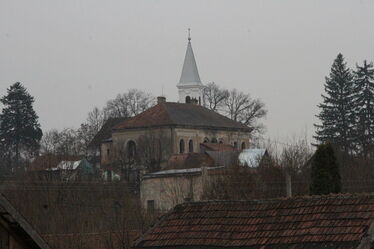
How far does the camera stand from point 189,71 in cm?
11944

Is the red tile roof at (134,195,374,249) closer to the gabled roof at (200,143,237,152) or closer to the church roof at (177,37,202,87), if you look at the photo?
the gabled roof at (200,143,237,152)

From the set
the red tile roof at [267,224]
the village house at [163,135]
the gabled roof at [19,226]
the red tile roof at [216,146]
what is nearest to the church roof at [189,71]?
the village house at [163,135]

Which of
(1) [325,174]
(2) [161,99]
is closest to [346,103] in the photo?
(2) [161,99]

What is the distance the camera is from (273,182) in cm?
3266

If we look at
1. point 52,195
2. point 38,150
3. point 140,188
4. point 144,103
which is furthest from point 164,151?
point 52,195

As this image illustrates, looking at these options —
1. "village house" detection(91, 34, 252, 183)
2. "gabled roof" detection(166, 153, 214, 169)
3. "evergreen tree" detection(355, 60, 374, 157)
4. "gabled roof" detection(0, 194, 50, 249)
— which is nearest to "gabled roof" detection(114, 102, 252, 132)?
"village house" detection(91, 34, 252, 183)

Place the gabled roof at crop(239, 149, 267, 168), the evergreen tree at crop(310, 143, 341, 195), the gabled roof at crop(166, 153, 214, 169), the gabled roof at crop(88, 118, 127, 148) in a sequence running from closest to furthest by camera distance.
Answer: the evergreen tree at crop(310, 143, 341, 195) → the gabled roof at crop(239, 149, 267, 168) → the gabled roof at crop(166, 153, 214, 169) → the gabled roof at crop(88, 118, 127, 148)

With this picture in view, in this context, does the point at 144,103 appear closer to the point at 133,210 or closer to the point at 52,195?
the point at 52,195

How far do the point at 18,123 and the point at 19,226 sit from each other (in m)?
89.5

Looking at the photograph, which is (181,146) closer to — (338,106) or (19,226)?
(338,106)

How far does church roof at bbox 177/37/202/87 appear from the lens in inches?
4633

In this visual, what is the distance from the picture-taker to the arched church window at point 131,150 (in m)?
92.1

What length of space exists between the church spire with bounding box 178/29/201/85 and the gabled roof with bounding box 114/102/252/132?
1065 centimetres

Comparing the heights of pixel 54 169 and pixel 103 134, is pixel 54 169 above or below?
below
